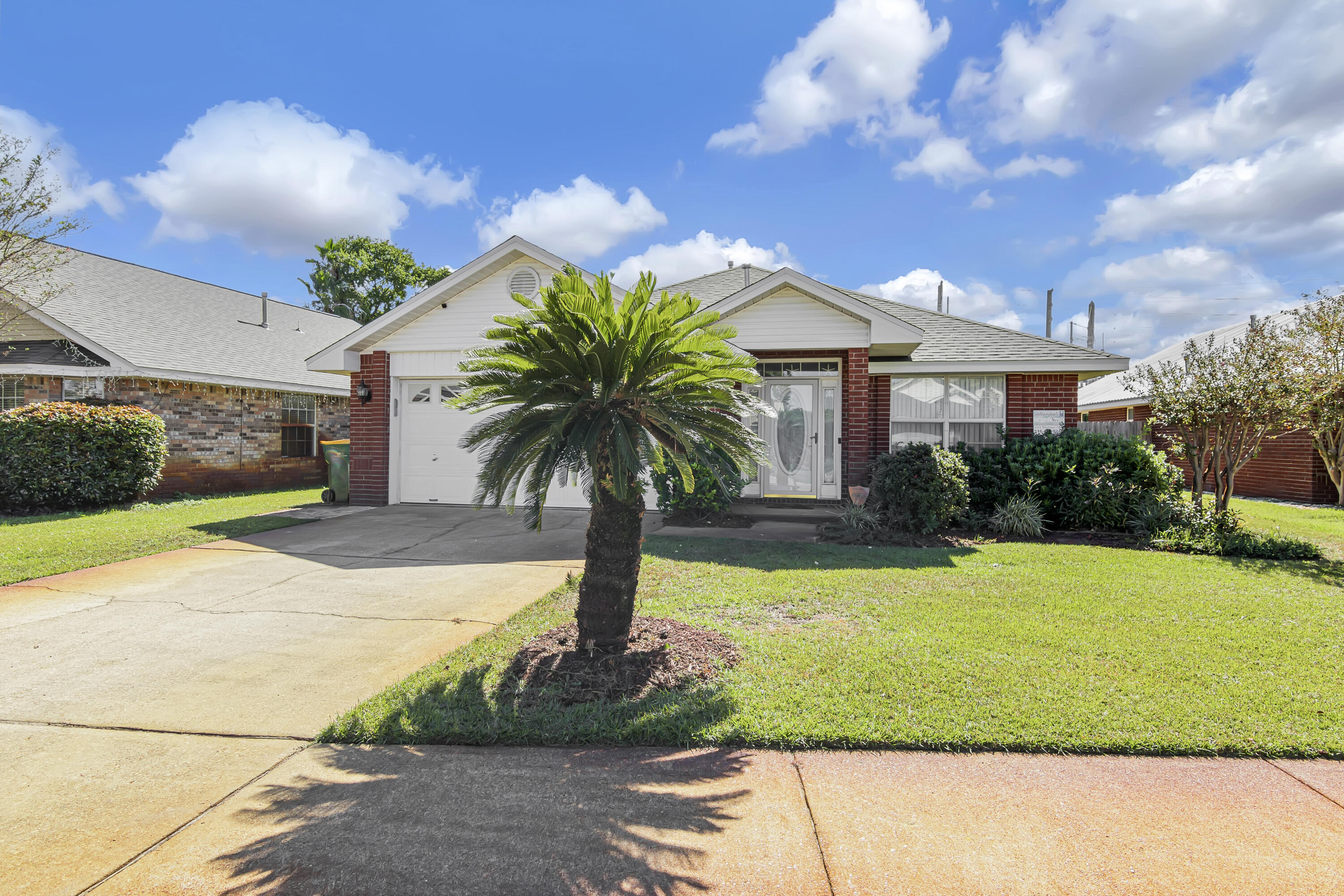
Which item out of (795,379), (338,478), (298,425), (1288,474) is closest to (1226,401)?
(795,379)

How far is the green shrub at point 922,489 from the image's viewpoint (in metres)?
8.93

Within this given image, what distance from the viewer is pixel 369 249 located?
1506 inches

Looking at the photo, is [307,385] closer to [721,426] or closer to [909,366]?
[909,366]

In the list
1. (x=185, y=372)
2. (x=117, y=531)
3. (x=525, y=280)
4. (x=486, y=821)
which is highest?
(x=525, y=280)

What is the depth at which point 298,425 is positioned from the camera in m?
16.9

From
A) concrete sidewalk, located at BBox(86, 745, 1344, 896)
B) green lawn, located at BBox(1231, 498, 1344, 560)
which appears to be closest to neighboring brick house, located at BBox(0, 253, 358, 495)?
concrete sidewalk, located at BBox(86, 745, 1344, 896)

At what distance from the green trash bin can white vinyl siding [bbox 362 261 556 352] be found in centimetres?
238

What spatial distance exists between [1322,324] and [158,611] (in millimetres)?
19403

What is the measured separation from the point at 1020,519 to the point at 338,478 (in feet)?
40.1

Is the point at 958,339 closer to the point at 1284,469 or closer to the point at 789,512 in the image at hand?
the point at 789,512

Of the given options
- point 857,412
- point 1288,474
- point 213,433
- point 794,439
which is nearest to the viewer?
point 857,412

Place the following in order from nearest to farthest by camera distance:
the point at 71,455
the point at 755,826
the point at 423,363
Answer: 1. the point at 755,826
2. the point at 71,455
3. the point at 423,363


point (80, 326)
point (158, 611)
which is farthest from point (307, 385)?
point (158, 611)

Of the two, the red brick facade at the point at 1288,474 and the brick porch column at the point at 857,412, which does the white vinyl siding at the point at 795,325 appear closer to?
the brick porch column at the point at 857,412
